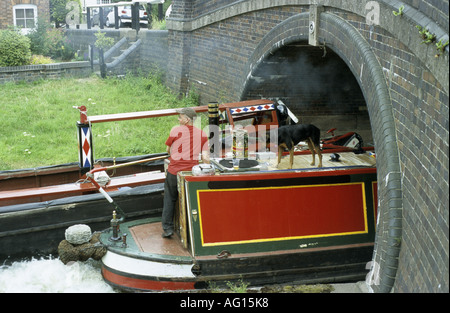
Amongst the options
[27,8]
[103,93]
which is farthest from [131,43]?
[27,8]

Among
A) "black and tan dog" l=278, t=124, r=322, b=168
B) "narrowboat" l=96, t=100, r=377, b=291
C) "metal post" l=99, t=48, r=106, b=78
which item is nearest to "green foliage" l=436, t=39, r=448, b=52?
"narrowboat" l=96, t=100, r=377, b=291

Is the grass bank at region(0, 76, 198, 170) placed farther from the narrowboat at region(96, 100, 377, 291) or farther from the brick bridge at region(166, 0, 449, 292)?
the narrowboat at region(96, 100, 377, 291)

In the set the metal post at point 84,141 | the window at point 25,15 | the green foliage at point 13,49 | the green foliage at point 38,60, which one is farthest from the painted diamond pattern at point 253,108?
the window at point 25,15

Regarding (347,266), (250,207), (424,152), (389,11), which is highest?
(389,11)

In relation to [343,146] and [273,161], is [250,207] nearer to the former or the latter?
[273,161]

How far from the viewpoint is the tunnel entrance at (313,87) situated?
39.2 ft

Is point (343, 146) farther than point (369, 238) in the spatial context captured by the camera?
Yes

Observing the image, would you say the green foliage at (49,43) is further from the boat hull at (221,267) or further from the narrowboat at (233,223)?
the boat hull at (221,267)

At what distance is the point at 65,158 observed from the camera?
11.9 m

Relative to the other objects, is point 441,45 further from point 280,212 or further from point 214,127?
point 214,127

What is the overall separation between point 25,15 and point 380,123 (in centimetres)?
2017

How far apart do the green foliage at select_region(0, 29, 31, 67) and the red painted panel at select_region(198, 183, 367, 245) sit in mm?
11755

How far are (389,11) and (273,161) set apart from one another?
8.49ft

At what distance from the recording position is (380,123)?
20.8 feet
